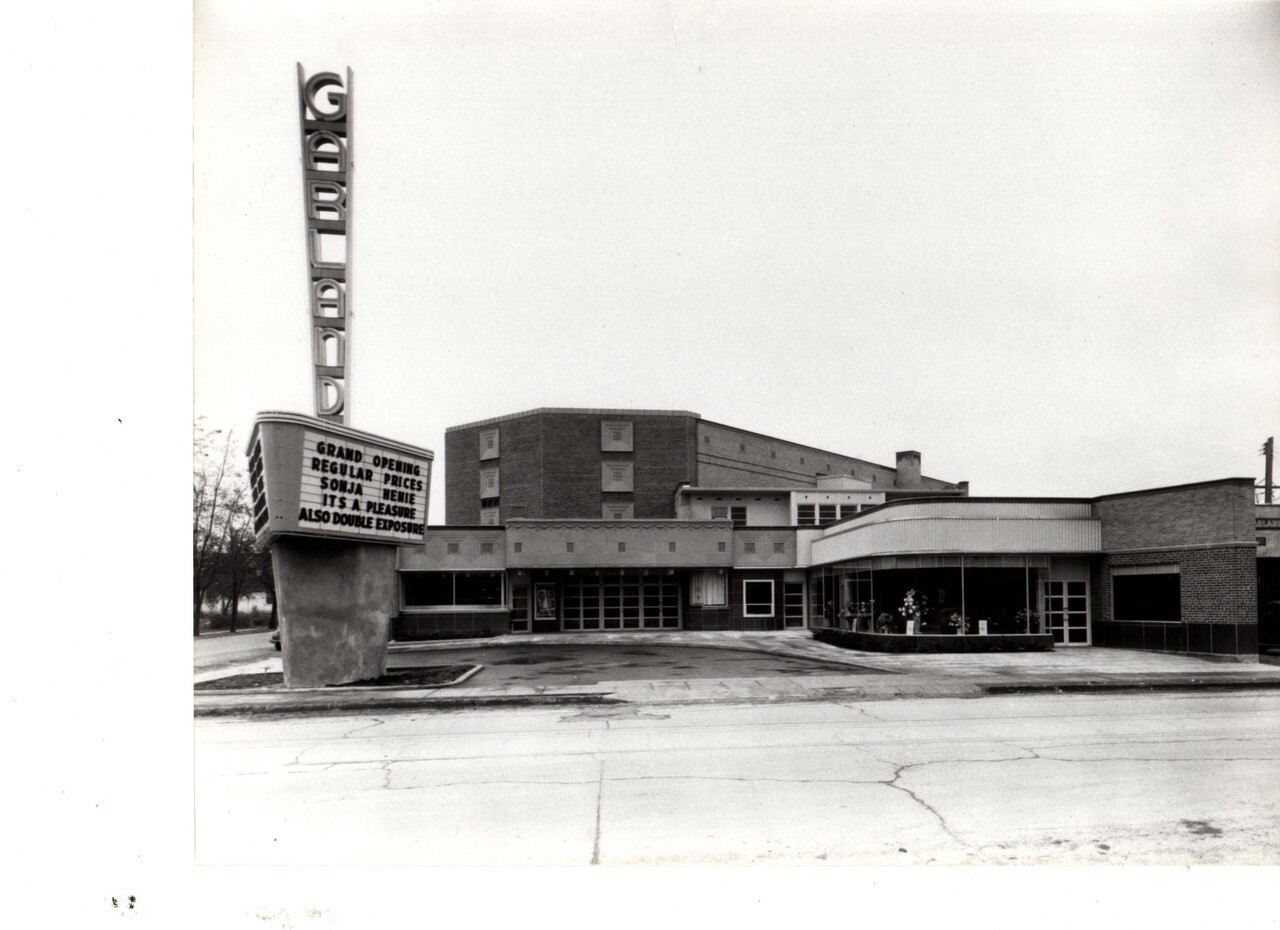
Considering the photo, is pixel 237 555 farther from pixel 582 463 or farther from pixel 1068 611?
pixel 1068 611

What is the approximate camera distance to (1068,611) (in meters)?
25.6

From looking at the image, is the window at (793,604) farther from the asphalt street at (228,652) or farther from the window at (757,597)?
the asphalt street at (228,652)

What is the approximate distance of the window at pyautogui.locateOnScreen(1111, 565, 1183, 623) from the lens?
2333cm

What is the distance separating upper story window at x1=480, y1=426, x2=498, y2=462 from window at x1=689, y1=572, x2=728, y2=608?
517 inches

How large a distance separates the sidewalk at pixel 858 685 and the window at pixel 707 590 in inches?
612

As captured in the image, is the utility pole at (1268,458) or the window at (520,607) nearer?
the utility pole at (1268,458)

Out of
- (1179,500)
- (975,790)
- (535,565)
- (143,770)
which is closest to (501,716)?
(143,770)

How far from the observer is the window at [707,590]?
38469 mm

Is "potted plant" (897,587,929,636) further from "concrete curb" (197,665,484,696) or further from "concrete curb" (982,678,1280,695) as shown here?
"concrete curb" (197,665,484,696)

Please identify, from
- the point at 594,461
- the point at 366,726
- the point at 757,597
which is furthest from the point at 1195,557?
the point at 594,461

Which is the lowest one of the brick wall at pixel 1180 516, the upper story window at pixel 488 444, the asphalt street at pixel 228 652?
the asphalt street at pixel 228 652

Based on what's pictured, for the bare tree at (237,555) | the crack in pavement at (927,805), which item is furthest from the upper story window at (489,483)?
the crack in pavement at (927,805)

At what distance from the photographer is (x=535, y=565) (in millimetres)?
36812

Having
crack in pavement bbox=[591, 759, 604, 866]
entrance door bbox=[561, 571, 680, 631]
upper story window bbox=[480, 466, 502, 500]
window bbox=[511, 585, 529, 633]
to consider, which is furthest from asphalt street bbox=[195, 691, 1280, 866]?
upper story window bbox=[480, 466, 502, 500]
